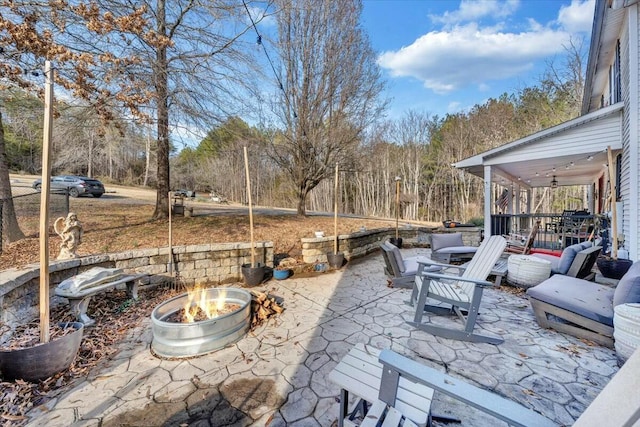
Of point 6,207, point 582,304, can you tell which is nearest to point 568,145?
point 582,304

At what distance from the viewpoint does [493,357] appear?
239cm

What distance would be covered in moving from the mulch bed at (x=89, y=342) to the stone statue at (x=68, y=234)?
71 cm

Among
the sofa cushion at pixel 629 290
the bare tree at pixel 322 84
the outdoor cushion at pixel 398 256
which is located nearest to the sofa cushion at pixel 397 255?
the outdoor cushion at pixel 398 256

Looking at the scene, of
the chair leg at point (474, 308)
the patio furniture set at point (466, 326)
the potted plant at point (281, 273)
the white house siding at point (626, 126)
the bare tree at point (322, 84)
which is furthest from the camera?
the bare tree at point (322, 84)

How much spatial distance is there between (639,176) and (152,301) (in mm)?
7752

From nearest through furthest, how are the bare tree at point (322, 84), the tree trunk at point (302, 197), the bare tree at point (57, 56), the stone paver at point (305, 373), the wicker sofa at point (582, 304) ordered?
the stone paver at point (305, 373), the wicker sofa at point (582, 304), the bare tree at point (57, 56), the bare tree at point (322, 84), the tree trunk at point (302, 197)

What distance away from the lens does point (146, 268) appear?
14.1ft

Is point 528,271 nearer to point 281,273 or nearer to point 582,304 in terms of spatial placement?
point 582,304

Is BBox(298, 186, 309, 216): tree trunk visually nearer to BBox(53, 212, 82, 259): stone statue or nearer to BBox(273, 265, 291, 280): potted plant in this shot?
BBox(273, 265, 291, 280): potted plant

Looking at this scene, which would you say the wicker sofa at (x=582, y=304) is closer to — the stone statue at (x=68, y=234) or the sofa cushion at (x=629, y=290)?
the sofa cushion at (x=629, y=290)

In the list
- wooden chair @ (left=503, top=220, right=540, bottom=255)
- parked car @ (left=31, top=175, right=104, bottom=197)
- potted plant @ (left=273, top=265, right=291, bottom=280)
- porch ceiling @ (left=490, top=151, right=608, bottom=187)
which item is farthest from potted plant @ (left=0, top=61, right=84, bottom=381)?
parked car @ (left=31, top=175, right=104, bottom=197)

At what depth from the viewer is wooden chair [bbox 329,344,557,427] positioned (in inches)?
37.9

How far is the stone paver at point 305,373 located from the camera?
1788 mm

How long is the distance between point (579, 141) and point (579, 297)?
4644 millimetres
